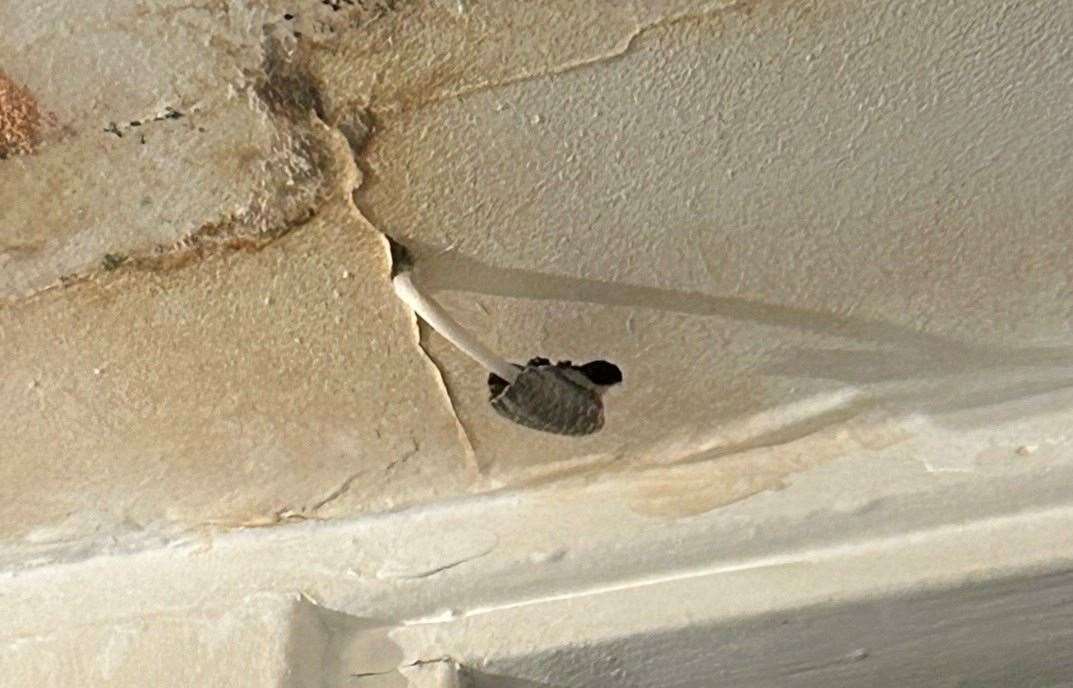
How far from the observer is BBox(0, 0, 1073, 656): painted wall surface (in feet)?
1.98

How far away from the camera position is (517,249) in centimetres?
70

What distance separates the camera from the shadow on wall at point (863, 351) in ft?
2.37

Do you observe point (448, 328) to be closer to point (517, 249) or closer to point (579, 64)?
point (517, 249)

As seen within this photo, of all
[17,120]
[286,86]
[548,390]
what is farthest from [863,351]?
[17,120]

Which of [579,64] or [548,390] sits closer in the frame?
[579,64]

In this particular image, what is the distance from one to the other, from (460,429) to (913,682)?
448 millimetres

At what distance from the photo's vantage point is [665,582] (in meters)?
0.82

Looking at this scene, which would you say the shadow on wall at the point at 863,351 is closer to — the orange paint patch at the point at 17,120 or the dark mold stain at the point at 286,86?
the dark mold stain at the point at 286,86

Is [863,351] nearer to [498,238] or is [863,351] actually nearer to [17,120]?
[498,238]

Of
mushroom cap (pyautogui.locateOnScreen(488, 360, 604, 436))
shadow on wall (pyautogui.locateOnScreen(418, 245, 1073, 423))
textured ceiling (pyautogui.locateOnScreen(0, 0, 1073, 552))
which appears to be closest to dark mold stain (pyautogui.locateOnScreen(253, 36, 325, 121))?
textured ceiling (pyautogui.locateOnScreen(0, 0, 1073, 552))

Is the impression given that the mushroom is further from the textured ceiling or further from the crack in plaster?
the crack in plaster

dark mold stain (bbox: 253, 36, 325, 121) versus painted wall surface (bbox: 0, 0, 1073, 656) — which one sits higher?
dark mold stain (bbox: 253, 36, 325, 121)

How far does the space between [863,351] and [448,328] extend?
0.31 metres

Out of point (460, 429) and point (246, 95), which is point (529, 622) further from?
point (246, 95)
